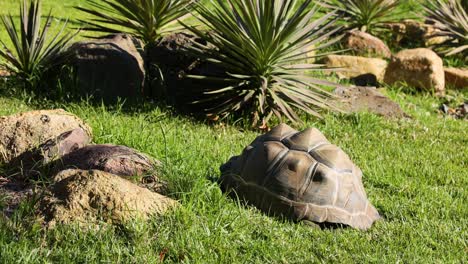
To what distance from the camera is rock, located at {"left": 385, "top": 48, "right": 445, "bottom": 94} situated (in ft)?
32.1

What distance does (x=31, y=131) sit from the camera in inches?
227

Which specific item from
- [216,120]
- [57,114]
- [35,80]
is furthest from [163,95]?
[57,114]

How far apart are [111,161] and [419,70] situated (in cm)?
587

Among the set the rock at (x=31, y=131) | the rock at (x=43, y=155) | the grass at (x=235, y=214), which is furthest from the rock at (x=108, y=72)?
the rock at (x=43, y=155)

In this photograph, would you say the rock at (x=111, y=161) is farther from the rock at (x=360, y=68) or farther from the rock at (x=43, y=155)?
the rock at (x=360, y=68)

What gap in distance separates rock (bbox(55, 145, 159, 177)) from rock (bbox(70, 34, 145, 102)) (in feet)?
8.08

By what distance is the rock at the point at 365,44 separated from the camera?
1116 cm

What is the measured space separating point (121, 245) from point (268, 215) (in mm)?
1185

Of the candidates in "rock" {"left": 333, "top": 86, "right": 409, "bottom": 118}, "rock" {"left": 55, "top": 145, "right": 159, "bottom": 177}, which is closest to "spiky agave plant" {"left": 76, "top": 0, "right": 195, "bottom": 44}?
"rock" {"left": 333, "top": 86, "right": 409, "bottom": 118}

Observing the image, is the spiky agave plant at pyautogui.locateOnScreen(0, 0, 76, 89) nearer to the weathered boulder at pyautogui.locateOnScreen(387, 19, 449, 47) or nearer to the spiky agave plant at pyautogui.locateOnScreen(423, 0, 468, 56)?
the spiky agave plant at pyautogui.locateOnScreen(423, 0, 468, 56)

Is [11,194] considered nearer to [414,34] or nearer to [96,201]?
[96,201]

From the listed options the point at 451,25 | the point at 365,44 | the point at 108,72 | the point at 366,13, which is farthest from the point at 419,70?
the point at 108,72

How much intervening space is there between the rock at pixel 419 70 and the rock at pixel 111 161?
18.3ft

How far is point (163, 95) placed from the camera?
796cm
